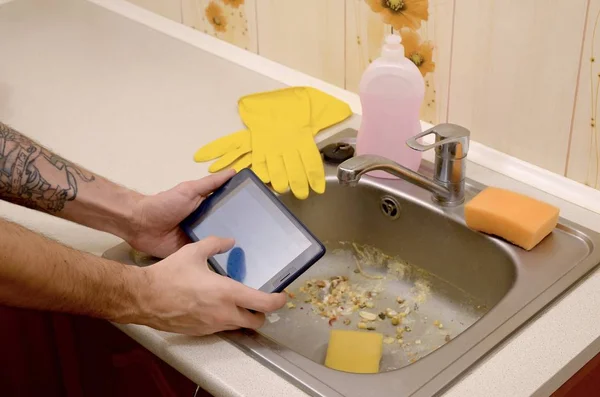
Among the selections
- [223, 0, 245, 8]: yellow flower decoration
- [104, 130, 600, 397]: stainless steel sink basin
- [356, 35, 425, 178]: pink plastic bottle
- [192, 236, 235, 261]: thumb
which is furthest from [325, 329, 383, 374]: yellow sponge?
[223, 0, 245, 8]: yellow flower decoration

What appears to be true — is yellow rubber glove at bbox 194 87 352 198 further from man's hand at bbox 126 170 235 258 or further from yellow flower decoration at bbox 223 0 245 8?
yellow flower decoration at bbox 223 0 245 8

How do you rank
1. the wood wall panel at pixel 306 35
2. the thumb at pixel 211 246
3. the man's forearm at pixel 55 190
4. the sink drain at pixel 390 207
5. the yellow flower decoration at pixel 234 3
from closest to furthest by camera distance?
the thumb at pixel 211 246, the man's forearm at pixel 55 190, the sink drain at pixel 390 207, the wood wall panel at pixel 306 35, the yellow flower decoration at pixel 234 3

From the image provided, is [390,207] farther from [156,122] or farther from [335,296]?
[156,122]

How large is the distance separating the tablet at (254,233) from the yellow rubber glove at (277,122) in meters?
0.12

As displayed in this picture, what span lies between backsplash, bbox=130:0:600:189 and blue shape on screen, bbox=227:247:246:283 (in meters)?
0.45

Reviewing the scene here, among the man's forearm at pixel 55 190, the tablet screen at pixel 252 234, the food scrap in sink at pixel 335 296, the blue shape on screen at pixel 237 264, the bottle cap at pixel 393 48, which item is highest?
the bottle cap at pixel 393 48

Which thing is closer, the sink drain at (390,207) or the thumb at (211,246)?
the thumb at (211,246)

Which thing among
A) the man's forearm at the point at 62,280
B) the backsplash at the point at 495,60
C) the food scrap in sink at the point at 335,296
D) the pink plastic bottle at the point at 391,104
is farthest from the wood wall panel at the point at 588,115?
the man's forearm at the point at 62,280

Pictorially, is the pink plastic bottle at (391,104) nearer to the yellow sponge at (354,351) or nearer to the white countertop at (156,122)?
the white countertop at (156,122)

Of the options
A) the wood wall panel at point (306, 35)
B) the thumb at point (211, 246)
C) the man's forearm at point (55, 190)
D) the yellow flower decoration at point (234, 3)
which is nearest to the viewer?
the thumb at point (211, 246)

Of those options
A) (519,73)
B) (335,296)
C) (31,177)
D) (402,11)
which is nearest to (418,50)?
(402,11)

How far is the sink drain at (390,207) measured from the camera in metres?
1.25

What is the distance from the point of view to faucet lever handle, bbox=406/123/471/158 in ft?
3.67

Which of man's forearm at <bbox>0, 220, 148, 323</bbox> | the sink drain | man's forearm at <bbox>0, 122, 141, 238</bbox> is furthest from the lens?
→ the sink drain
